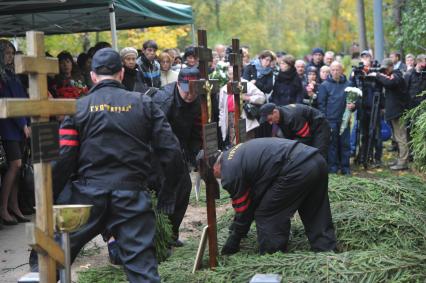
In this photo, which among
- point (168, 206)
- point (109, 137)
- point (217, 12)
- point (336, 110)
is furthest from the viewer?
point (217, 12)

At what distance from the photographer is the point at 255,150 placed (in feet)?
17.7

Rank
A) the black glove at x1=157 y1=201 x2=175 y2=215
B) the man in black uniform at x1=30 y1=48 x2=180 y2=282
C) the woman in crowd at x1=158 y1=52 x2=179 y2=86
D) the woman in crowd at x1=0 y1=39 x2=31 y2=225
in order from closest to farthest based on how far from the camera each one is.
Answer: the man in black uniform at x1=30 y1=48 x2=180 y2=282 < the black glove at x1=157 y1=201 x2=175 y2=215 < the woman in crowd at x1=0 y1=39 x2=31 y2=225 < the woman in crowd at x1=158 y1=52 x2=179 y2=86

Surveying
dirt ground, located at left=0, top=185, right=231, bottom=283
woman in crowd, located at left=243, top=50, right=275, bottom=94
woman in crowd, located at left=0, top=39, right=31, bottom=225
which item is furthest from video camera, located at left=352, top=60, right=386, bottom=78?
woman in crowd, located at left=0, top=39, right=31, bottom=225

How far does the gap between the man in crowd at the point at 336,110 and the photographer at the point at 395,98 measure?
2.22 feet

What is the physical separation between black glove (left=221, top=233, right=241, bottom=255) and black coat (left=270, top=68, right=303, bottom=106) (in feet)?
16.1

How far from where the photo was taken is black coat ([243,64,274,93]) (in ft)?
33.7

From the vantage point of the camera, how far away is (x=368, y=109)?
10.9 m

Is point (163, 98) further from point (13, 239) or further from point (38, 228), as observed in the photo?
point (38, 228)

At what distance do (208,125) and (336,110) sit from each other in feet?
17.8

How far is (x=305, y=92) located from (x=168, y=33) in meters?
10.4

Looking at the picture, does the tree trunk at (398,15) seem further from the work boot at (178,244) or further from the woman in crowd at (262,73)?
the work boot at (178,244)

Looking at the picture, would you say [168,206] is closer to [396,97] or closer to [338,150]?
[338,150]

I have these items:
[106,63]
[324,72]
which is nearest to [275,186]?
[106,63]

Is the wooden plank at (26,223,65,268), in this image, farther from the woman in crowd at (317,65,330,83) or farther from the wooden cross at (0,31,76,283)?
the woman in crowd at (317,65,330,83)
